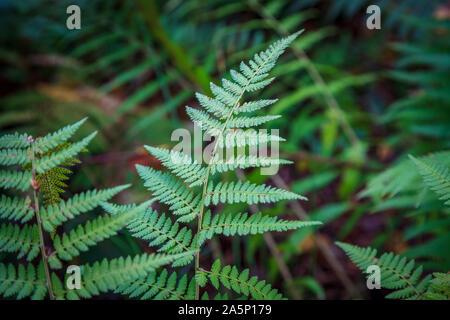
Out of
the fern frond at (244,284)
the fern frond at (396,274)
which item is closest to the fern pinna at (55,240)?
the fern frond at (244,284)

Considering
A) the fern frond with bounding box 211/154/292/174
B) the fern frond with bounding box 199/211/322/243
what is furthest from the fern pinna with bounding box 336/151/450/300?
the fern frond with bounding box 211/154/292/174

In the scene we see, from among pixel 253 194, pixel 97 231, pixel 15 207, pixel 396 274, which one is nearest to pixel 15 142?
pixel 15 207

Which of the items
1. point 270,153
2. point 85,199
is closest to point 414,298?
point 85,199

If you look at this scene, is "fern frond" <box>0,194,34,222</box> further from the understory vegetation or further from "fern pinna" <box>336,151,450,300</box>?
"fern pinna" <box>336,151,450,300</box>

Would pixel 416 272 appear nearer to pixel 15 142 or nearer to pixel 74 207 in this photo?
pixel 74 207

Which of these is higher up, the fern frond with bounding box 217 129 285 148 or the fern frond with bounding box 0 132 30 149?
the fern frond with bounding box 0 132 30 149

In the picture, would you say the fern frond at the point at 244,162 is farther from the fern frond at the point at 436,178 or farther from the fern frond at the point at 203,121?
the fern frond at the point at 436,178
